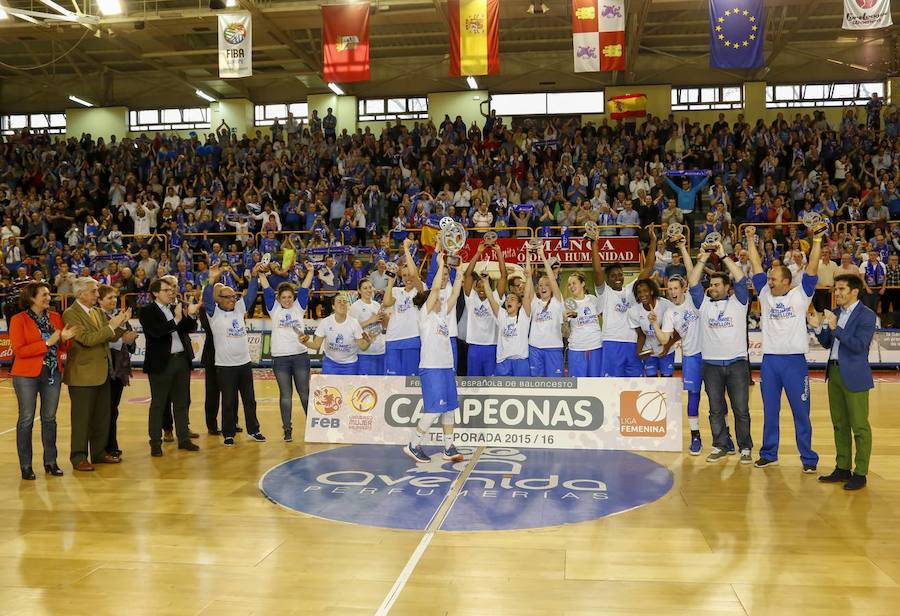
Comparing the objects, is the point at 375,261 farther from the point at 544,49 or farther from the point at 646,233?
the point at 544,49

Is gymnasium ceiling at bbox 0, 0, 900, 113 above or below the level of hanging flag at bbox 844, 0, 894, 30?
above

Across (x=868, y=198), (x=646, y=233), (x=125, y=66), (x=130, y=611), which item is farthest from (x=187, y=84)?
(x=130, y=611)

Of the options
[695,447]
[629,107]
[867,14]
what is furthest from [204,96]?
[695,447]

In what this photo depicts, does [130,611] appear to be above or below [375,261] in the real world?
below

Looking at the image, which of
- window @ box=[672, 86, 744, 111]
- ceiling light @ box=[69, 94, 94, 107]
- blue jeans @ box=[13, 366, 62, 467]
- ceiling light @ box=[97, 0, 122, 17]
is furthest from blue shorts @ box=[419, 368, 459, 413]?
ceiling light @ box=[69, 94, 94, 107]

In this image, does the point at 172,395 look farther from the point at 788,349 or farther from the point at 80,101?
the point at 80,101

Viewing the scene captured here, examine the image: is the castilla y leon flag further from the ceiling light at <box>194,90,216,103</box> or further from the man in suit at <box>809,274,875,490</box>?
the ceiling light at <box>194,90,216,103</box>

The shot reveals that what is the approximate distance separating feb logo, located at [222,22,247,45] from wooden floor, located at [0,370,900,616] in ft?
42.9

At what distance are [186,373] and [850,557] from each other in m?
7.48

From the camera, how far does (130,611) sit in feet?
16.3

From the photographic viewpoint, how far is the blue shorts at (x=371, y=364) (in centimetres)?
1097

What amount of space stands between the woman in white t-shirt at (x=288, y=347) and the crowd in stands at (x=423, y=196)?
7900mm

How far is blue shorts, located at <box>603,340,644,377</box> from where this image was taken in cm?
1012

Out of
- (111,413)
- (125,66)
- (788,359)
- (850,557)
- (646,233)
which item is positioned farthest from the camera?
(125,66)
